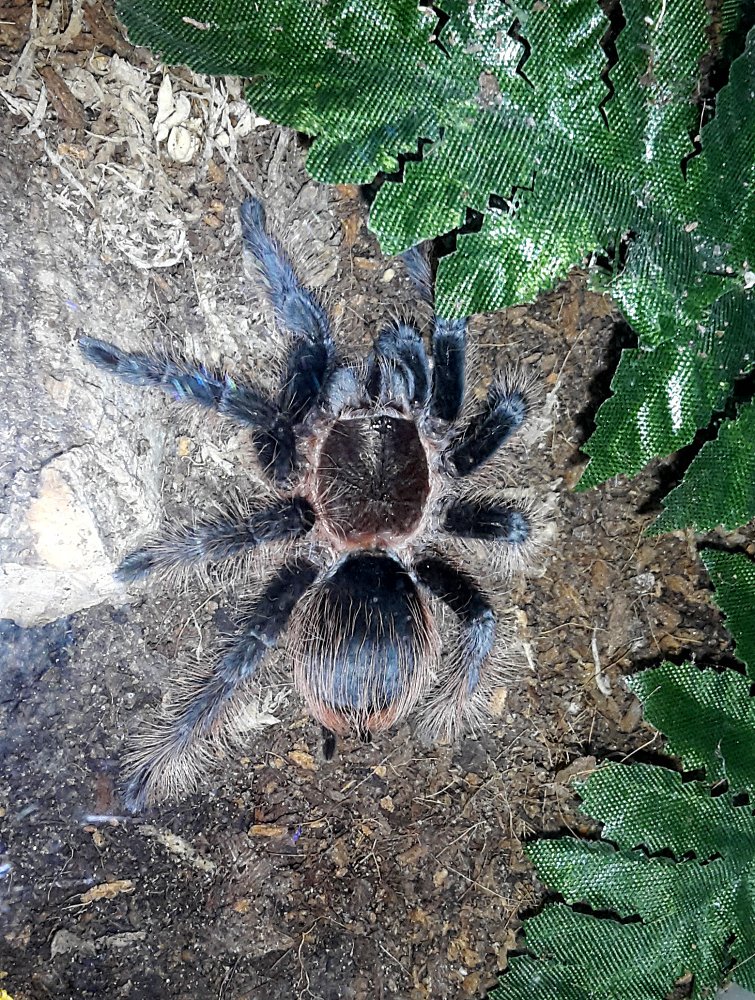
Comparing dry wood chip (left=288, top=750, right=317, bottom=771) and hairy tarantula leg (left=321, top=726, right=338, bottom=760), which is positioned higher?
hairy tarantula leg (left=321, top=726, right=338, bottom=760)

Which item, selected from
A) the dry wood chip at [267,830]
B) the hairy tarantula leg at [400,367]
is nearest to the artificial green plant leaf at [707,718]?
the hairy tarantula leg at [400,367]

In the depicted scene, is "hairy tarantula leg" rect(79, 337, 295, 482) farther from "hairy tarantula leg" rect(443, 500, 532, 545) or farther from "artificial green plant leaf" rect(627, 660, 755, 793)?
"artificial green plant leaf" rect(627, 660, 755, 793)

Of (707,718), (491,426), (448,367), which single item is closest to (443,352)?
(448,367)

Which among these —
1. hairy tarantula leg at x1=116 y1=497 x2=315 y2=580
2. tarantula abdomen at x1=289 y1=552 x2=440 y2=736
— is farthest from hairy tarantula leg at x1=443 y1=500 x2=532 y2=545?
hairy tarantula leg at x1=116 y1=497 x2=315 y2=580

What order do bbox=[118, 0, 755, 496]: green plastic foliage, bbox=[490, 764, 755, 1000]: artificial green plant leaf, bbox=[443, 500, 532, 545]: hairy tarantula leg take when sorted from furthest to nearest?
1. bbox=[443, 500, 532, 545]: hairy tarantula leg
2. bbox=[490, 764, 755, 1000]: artificial green plant leaf
3. bbox=[118, 0, 755, 496]: green plastic foliage

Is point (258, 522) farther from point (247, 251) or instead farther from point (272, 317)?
point (247, 251)

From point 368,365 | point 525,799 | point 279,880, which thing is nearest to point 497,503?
point 368,365

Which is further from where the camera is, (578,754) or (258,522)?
(578,754)
